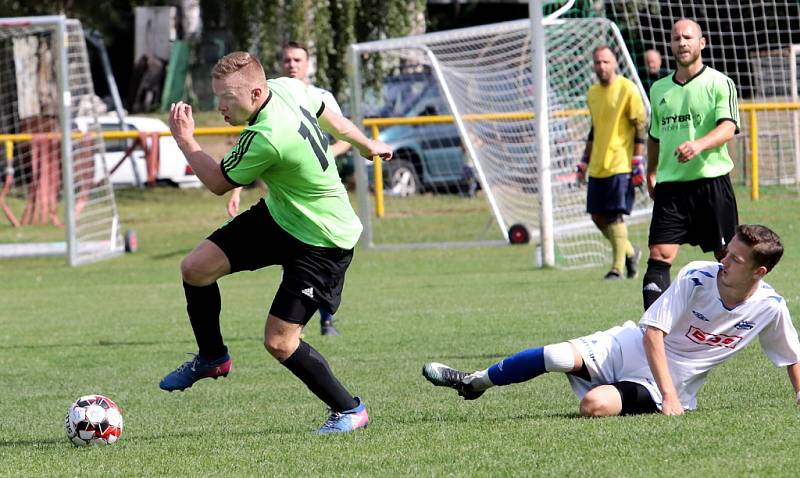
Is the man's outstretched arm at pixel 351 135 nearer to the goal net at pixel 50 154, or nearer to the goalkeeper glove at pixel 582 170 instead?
the goalkeeper glove at pixel 582 170

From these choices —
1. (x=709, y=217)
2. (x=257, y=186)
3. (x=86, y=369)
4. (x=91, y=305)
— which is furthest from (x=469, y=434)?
(x=257, y=186)

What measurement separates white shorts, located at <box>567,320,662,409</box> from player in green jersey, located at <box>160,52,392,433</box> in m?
A: 1.06

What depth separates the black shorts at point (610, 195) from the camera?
488 inches

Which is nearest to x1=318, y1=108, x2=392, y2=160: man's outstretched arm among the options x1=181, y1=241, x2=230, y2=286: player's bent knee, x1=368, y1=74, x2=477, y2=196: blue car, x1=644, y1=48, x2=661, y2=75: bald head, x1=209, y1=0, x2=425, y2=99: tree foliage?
x1=181, y1=241, x2=230, y2=286: player's bent knee

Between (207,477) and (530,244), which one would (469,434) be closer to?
(207,477)

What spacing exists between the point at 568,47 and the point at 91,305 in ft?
22.1

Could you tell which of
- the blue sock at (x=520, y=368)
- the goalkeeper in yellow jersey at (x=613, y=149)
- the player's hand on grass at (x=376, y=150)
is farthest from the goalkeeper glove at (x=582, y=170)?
the blue sock at (x=520, y=368)

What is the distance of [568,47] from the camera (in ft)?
52.7

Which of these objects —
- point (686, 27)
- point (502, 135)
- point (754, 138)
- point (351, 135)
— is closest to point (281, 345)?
point (351, 135)

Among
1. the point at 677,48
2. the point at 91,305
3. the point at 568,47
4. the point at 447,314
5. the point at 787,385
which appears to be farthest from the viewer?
the point at 568,47

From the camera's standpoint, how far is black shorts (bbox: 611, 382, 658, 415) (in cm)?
589

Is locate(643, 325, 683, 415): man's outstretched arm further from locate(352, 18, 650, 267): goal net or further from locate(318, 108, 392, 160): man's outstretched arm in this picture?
locate(352, 18, 650, 267): goal net

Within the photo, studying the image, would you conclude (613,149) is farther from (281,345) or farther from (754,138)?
(281,345)

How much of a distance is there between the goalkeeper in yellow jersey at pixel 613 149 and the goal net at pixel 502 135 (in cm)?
135
